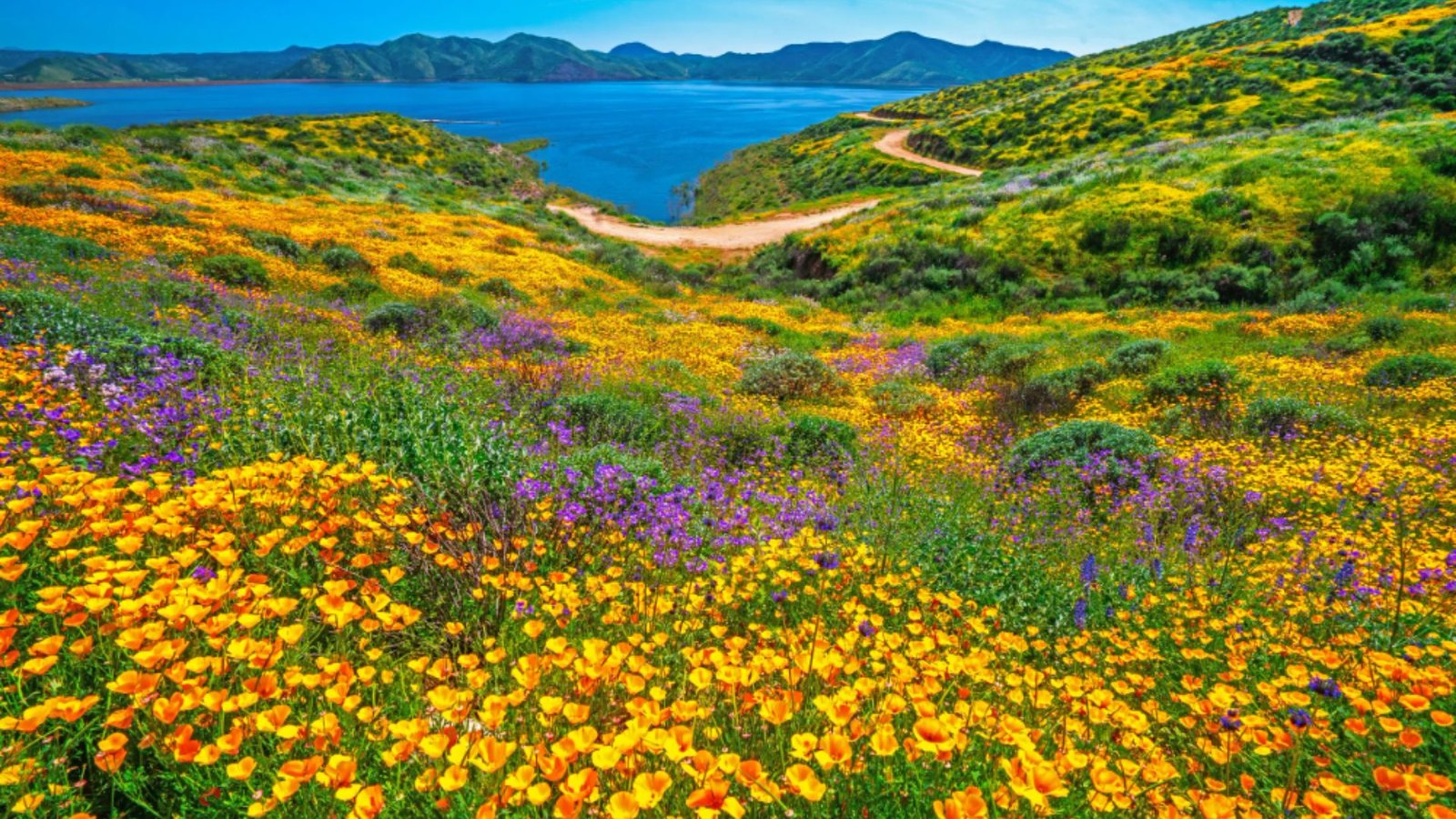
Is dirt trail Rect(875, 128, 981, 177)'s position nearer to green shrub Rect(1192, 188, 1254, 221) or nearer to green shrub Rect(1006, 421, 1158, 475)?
green shrub Rect(1192, 188, 1254, 221)

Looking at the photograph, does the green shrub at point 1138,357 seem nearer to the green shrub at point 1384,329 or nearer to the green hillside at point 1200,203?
the green shrub at point 1384,329

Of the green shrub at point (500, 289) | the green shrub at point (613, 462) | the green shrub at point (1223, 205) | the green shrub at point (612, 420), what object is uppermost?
the green shrub at point (1223, 205)

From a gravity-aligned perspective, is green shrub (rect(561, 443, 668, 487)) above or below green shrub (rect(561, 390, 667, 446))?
above

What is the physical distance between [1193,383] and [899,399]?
4.70 m

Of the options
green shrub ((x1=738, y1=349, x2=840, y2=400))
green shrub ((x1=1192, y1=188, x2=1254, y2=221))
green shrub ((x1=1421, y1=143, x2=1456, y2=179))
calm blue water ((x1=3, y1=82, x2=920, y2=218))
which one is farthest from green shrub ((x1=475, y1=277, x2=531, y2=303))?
calm blue water ((x1=3, y1=82, x2=920, y2=218))

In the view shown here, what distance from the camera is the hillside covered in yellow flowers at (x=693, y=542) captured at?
77.4 inches

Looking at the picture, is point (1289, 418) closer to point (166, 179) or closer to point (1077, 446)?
point (1077, 446)

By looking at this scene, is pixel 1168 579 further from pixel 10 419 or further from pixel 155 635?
pixel 10 419

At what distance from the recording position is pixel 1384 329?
12461mm


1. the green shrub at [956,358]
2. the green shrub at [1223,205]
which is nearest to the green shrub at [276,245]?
the green shrub at [956,358]

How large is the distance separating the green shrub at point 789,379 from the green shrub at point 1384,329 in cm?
1040

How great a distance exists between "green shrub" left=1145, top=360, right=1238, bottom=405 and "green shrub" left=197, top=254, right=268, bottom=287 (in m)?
16.7

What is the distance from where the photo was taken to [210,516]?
127 inches

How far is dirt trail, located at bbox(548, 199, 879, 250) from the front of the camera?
3628 cm
